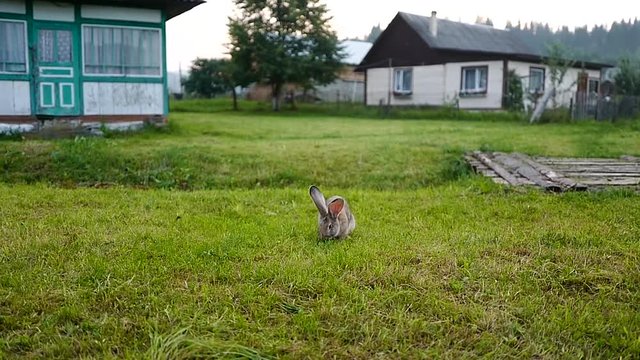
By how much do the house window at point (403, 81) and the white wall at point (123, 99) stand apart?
1672cm

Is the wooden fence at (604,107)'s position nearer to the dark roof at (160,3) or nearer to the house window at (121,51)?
the dark roof at (160,3)

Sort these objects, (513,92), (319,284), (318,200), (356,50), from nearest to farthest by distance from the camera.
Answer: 1. (319,284)
2. (318,200)
3. (513,92)
4. (356,50)

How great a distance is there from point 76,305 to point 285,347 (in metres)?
1.19

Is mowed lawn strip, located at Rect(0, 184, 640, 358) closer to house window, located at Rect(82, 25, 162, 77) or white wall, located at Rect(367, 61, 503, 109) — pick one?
house window, located at Rect(82, 25, 162, 77)

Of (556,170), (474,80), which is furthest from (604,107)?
(556,170)

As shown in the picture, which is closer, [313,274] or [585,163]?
[313,274]

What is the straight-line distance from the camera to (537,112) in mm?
17359

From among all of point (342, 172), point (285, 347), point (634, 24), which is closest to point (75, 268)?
point (285, 347)

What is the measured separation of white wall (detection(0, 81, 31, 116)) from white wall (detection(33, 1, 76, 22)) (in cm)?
145

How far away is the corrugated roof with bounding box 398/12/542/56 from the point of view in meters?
26.8

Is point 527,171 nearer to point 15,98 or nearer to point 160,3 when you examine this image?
point 160,3

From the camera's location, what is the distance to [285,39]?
2822cm

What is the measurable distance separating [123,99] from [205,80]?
22810mm

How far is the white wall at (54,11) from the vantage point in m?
12.0
